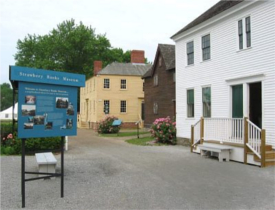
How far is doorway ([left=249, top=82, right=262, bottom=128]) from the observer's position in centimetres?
1394

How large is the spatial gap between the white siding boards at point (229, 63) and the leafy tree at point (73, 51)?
36.1 meters

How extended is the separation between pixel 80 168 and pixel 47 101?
445cm

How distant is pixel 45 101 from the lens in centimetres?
659

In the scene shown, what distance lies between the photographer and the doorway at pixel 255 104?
13.9 m

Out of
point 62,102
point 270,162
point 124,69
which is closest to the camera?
point 62,102

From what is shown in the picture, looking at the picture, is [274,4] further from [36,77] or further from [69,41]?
[69,41]

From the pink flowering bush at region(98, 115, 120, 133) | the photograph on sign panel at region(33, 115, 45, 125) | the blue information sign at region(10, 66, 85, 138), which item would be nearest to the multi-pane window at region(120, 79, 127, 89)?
the pink flowering bush at region(98, 115, 120, 133)

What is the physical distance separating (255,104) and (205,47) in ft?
14.7

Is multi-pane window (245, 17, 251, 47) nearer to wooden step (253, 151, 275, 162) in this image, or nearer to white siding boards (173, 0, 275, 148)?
white siding boards (173, 0, 275, 148)

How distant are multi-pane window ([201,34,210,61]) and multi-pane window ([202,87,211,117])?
177 centimetres

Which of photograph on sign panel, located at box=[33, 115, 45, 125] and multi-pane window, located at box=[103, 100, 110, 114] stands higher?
multi-pane window, located at box=[103, 100, 110, 114]

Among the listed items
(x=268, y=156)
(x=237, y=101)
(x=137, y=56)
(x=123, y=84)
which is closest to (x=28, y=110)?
(x=268, y=156)

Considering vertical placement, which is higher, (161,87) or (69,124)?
(161,87)

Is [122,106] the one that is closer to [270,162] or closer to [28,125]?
[270,162]
